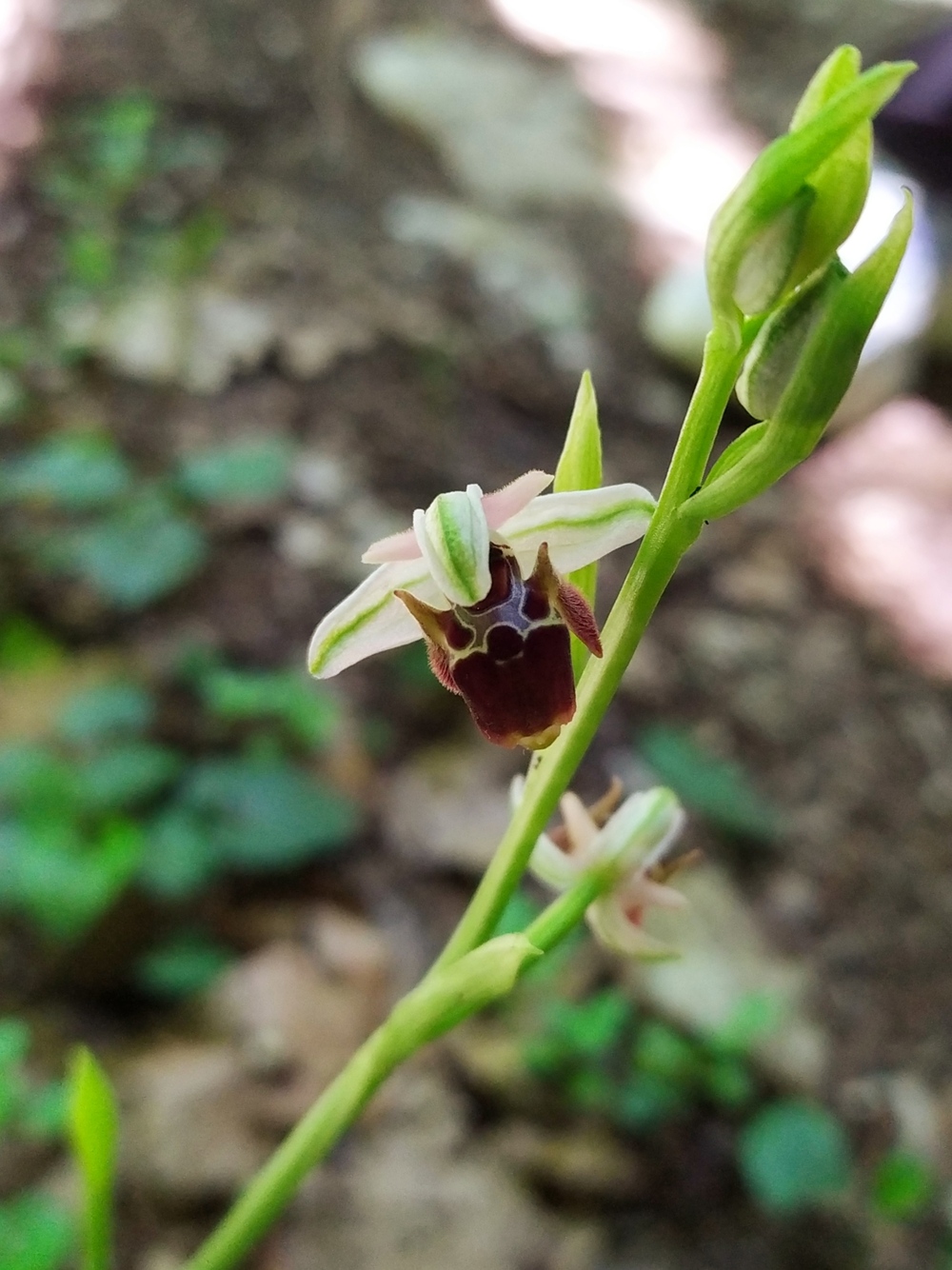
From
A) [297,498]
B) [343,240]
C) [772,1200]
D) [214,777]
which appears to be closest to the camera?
[772,1200]

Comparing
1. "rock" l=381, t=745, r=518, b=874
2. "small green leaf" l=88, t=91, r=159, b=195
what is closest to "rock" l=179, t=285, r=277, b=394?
"small green leaf" l=88, t=91, r=159, b=195

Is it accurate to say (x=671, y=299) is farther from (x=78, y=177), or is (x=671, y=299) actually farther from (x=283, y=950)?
(x=283, y=950)

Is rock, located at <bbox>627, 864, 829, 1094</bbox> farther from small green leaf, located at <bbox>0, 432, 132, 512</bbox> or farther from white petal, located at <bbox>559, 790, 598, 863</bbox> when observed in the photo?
small green leaf, located at <bbox>0, 432, 132, 512</bbox>

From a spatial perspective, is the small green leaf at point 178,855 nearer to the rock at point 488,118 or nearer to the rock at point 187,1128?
the rock at point 187,1128

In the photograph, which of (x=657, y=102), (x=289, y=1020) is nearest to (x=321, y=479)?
(x=289, y=1020)

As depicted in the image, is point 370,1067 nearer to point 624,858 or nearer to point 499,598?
point 624,858

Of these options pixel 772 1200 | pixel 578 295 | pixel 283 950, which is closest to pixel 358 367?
pixel 578 295

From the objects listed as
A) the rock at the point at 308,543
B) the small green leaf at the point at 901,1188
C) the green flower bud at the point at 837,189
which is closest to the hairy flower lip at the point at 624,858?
the green flower bud at the point at 837,189
